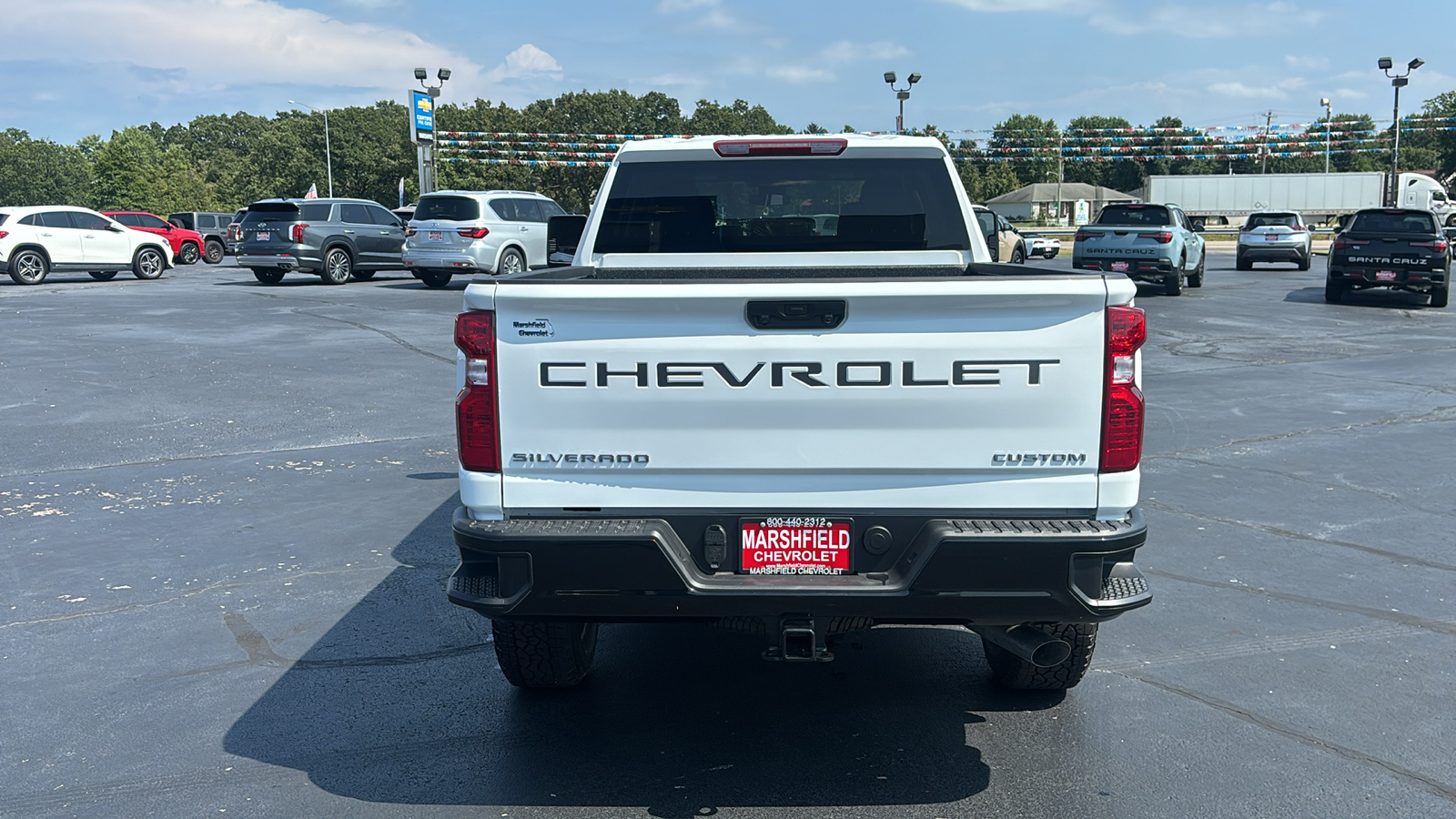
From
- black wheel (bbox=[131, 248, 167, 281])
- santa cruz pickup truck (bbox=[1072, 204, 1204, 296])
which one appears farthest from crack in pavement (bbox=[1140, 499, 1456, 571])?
black wheel (bbox=[131, 248, 167, 281])

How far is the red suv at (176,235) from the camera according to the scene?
36.2 m

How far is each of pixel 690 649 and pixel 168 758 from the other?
2010 millimetres

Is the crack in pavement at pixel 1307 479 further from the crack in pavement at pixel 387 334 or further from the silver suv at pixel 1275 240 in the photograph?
the silver suv at pixel 1275 240

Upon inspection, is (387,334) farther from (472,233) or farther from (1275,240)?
(1275,240)

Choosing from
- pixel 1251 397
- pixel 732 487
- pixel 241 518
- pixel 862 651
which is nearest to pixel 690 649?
pixel 862 651

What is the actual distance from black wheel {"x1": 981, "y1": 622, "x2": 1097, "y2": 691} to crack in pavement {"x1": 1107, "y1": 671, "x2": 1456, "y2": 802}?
0.35 meters

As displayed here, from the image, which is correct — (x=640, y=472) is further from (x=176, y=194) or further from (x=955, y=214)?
(x=176, y=194)

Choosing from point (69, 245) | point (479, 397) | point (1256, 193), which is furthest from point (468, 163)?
point (479, 397)

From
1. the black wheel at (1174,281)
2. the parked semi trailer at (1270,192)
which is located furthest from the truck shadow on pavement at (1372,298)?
the parked semi trailer at (1270,192)

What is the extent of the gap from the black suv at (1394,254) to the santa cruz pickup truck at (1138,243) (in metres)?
2.89

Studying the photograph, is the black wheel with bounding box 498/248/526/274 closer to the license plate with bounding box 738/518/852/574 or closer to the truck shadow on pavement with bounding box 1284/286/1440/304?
the truck shadow on pavement with bounding box 1284/286/1440/304

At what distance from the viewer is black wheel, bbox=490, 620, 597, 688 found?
13.6ft

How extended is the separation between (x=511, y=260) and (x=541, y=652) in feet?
65.6

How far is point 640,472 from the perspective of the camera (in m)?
3.43
